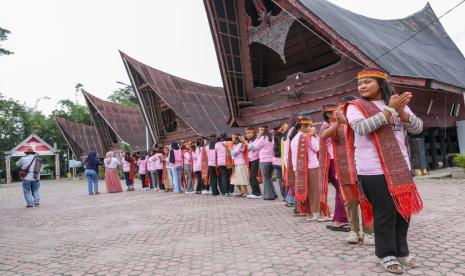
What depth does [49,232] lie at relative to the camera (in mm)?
5031

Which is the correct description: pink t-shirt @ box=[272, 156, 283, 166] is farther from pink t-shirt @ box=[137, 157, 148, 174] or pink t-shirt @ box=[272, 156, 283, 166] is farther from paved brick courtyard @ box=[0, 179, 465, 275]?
pink t-shirt @ box=[137, 157, 148, 174]

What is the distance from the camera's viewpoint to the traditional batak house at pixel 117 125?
25.7 m

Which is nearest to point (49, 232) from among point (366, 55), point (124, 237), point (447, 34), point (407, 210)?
point (124, 237)

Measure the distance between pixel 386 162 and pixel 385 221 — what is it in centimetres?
44

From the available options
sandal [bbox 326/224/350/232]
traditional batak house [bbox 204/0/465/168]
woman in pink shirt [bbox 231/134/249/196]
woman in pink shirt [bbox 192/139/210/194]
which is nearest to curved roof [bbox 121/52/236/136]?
traditional batak house [bbox 204/0/465/168]

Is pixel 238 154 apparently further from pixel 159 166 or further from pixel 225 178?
pixel 159 166

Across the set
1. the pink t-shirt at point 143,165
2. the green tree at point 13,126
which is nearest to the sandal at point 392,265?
the pink t-shirt at point 143,165

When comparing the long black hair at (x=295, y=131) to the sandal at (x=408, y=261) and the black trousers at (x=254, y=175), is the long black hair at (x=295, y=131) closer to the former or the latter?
the black trousers at (x=254, y=175)

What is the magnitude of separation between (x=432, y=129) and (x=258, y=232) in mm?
10267

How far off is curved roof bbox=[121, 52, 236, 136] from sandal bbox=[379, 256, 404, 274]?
14.6 m

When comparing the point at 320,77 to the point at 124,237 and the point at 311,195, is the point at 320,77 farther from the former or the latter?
the point at 124,237

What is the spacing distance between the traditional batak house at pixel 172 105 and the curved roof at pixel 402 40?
28.2 ft

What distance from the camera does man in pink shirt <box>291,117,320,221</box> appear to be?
15.8ft

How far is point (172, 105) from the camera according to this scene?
18047 millimetres
